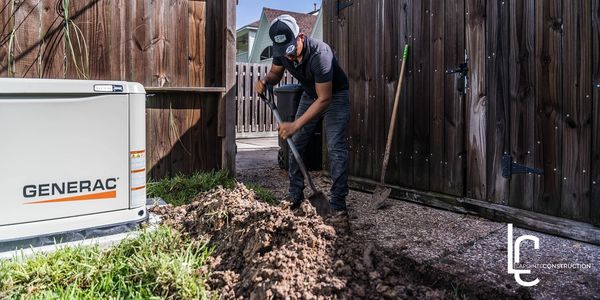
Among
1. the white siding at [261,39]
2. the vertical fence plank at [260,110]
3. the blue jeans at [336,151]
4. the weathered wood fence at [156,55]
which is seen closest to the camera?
the blue jeans at [336,151]

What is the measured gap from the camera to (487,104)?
10.3 ft

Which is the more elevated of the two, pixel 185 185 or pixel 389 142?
pixel 389 142

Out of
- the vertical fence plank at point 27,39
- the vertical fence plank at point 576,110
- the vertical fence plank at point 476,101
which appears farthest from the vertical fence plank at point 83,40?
the vertical fence plank at point 576,110

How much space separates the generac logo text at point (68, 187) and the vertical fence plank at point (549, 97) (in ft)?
8.57

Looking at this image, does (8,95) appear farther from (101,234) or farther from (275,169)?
(275,169)

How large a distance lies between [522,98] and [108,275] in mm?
2690

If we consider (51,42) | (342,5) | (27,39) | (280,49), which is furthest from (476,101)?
(27,39)

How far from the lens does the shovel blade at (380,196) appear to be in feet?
11.6

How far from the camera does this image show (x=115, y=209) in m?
2.37

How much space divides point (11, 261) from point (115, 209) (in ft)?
1.72

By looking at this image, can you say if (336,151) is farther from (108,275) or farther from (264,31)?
(264,31)

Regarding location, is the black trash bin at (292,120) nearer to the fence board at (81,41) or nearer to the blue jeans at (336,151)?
the blue jeans at (336,151)

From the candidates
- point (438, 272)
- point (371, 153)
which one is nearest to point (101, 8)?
point (371, 153)

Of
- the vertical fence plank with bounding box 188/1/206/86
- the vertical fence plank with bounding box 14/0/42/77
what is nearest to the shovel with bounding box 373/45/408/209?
the vertical fence plank with bounding box 188/1/206/86
